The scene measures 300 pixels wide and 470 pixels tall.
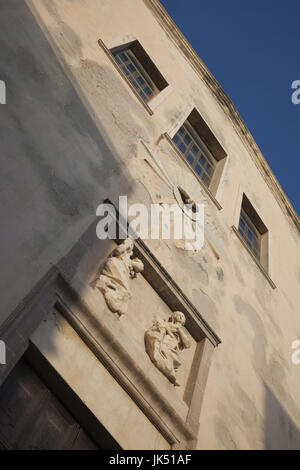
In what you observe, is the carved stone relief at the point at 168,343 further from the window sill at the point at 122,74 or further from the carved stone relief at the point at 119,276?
the window sill at the point at 122,74

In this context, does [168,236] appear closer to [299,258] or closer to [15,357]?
[15,357]

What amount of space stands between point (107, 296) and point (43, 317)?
836mm

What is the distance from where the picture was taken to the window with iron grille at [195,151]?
8992 mm

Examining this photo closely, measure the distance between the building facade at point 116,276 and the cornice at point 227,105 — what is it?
28.8 inches

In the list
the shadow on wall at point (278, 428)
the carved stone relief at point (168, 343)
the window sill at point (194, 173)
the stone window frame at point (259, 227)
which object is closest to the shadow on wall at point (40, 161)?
the carved stone relief at point (168, 343)

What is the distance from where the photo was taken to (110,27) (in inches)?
320

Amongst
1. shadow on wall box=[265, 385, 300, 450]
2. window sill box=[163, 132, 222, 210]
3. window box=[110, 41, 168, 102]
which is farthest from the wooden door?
window box=[110, 41, 168, 102]

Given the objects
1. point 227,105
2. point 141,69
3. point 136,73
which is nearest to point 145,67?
point 141,69

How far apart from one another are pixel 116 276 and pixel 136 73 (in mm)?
5186

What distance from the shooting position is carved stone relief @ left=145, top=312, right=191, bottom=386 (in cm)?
494

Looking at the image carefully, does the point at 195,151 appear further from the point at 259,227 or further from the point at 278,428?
the point at 278,428

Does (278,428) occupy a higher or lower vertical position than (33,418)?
lower

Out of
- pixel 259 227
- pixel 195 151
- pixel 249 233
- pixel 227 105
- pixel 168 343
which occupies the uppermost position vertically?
pixel 227 105

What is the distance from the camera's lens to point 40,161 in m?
4.86
